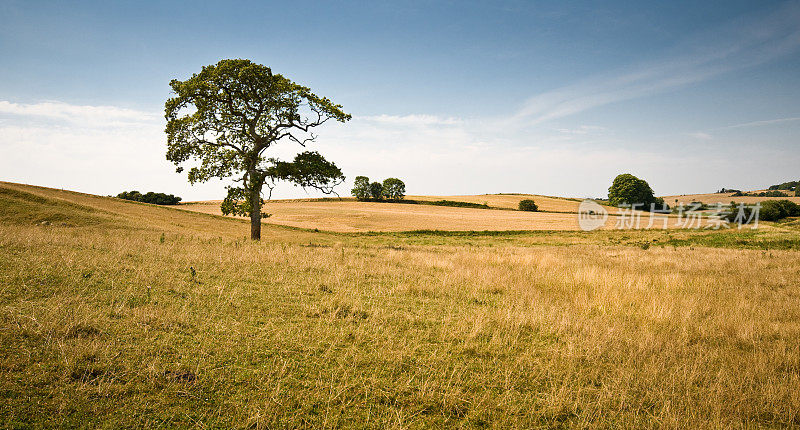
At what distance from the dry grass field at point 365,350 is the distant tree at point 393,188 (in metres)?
89.8

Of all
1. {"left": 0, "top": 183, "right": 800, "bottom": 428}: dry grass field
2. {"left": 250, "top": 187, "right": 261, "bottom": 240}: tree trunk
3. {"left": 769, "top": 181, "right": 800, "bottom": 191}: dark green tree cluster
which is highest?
{"left": 769, "top": 181, "right": 800, "bottom": 191}: dark green tree cluster

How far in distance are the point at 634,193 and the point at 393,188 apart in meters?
62.2

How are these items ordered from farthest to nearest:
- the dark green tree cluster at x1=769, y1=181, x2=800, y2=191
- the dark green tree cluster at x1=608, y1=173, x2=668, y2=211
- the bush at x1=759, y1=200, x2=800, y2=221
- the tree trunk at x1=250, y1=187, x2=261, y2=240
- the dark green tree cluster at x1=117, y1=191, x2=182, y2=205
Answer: the dark green tree cluster at x1=769, y1=181, x2=800, y2=191
the dark green tree cluster at x1=608, y1=173, x2=668, y2=211
the dark green tree cluster at x1=117, y1=191, x2=182, y2=205
the bush at x1=759, y1=200, x2=800, y2=221
the tree trunk at x1=250, y1=187, x2=261, y2=240

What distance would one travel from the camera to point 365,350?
5.95m

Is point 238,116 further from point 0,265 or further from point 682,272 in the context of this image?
point 682,272

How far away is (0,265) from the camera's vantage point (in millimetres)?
8562

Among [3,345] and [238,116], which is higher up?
[238,116]

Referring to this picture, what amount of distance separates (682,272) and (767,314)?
7.28 metres

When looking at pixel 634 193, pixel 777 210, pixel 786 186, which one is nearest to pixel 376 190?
pixel 634 193

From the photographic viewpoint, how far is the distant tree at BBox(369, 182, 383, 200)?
3925 inches

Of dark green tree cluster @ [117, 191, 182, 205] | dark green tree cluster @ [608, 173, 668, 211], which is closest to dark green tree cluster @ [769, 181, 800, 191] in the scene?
dark green tree cluster @ [608, 173, 668, 211]

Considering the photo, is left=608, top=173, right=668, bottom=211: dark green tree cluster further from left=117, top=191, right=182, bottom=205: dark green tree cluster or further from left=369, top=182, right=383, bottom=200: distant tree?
left=117, top=191, right=182, bottom=205: dark green tree cluster

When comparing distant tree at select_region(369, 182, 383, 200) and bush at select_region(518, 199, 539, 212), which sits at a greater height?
distant tree at select_region(369, 182, 383, 200)

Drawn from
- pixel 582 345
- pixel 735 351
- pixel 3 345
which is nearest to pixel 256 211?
pixel 3 345
